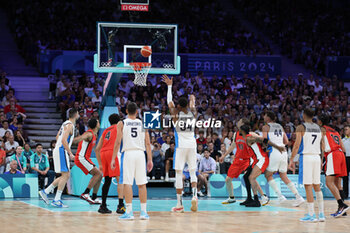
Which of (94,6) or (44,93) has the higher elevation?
(94,6)

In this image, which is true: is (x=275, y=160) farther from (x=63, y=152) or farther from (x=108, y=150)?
(x=63, y=152)

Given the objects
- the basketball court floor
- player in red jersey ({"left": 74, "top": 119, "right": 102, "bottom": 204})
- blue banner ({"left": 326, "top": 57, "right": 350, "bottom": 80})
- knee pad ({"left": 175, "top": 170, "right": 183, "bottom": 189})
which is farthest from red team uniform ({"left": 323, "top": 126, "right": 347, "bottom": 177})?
blue banner ({"left": 326, "top": 57, "right": 350, "bottom": 80})

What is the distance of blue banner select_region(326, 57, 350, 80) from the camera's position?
26094 millimetres

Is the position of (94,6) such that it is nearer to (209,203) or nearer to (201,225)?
(209,203)

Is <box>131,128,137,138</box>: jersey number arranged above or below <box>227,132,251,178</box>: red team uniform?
above

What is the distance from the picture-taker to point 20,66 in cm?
2455

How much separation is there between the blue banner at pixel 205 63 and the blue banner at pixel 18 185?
8527 millimetres

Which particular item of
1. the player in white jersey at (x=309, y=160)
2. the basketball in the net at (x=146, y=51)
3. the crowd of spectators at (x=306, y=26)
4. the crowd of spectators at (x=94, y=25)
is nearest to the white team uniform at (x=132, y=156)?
the player in white jersey at (x=309, y=160)

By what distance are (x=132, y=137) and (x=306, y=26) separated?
72.3ft

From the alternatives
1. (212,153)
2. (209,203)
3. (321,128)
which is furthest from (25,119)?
(321,128)

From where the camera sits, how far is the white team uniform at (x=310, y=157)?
9953 mm

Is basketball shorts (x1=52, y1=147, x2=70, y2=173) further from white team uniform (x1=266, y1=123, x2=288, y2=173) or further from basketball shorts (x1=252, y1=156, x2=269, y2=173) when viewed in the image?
white team uniform (x1=266, y1=123, x2=288, y2=173)

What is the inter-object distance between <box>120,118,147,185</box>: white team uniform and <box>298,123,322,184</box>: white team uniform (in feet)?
9.13

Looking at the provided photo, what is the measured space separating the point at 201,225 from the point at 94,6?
19741 mm
